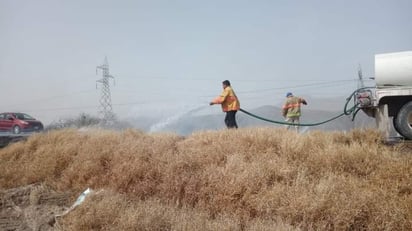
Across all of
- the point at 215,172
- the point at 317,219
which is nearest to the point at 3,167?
the point at 215,172

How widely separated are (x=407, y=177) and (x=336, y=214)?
6.00 feet

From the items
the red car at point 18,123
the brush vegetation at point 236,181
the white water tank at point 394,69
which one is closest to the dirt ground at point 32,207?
the brush vegetation at point 236,181

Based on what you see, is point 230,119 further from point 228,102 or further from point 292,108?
point 292,108

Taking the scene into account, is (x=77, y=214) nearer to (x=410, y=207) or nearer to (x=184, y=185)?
(x=184, y=185)

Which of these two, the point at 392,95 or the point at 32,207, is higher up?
the point at 392,95

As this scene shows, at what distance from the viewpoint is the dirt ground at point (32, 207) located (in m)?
6.75

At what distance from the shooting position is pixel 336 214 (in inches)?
218

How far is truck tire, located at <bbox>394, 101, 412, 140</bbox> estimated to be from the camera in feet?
32.2

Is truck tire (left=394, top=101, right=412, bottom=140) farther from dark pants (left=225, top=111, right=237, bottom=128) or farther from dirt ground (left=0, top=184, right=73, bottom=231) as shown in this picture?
dirt ground (left=0, top=184, right=73, bottom=231)

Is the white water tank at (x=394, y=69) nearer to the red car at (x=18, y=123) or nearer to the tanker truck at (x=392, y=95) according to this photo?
the tanker truck at (x=392, y=95)

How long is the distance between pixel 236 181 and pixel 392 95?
5.99 meters

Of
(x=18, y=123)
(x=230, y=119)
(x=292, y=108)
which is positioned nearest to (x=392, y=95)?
(x=292, y=108)

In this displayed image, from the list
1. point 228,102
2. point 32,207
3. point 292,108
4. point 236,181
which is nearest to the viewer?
point 236,181

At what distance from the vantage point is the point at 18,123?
25453mm
